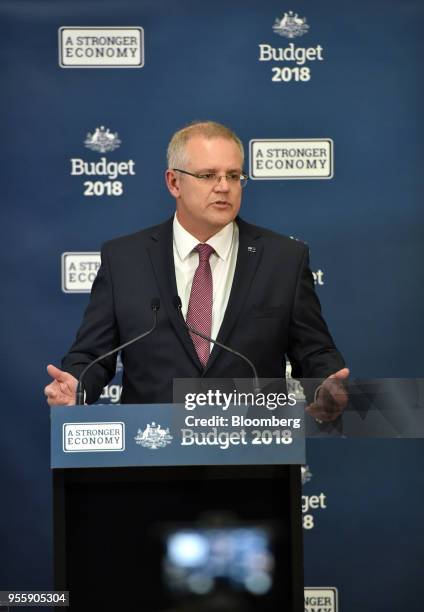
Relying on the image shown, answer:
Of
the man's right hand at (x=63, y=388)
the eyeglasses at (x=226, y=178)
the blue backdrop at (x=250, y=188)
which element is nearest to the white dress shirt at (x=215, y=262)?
the eyeglasses at (x=226, y=178)

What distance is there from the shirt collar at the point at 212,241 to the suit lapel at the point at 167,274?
0.10ft

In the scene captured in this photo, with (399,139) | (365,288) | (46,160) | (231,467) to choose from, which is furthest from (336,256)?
(231,467)

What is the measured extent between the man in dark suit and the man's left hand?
78 cm

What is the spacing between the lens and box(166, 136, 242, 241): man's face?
11.3ft

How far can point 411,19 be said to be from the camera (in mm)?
4578

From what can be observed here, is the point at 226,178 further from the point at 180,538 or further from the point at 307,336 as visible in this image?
the point at 180,538

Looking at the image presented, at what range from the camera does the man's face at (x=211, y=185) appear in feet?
11.3

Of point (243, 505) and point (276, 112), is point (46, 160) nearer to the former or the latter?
point (276, 112)

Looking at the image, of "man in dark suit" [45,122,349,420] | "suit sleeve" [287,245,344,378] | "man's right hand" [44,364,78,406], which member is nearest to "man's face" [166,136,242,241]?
"man in dark suit" [45,122,349,420]

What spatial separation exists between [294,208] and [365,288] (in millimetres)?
489

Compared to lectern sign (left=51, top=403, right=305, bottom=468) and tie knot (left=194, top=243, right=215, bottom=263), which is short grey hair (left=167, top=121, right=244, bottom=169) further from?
lectern sign (left=51, top=403, right=305, bottom=468)

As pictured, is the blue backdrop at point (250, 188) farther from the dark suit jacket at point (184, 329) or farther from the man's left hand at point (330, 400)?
the man's left hand at point (330, 400)

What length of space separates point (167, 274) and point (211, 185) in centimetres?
35

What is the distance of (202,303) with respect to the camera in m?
3.46
